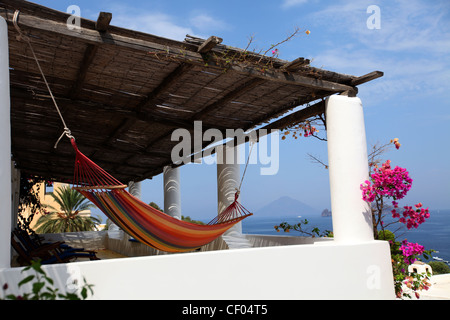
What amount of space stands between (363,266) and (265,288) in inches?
40.9

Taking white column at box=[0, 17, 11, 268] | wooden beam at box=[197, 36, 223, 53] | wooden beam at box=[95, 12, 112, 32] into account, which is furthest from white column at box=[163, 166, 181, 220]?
white column at box=[0, 17, 11, 268]

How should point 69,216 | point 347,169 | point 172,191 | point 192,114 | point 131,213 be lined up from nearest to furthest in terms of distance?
point 131,213
point 347,169
point 192,114
point 172,191
point 69,216

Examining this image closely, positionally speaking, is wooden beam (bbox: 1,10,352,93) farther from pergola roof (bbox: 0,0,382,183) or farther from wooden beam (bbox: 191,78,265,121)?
wooden beam (bbox: 191,78,265,121)

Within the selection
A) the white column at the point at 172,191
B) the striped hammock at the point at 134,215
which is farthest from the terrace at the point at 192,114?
the white column at the point at 172,191

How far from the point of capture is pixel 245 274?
2842 mm

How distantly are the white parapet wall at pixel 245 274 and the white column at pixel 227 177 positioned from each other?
243 centimetres

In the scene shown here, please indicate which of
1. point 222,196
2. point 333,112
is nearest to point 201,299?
point 333,112

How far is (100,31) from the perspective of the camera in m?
2.95

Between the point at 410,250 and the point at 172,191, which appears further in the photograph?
the point at 172,191

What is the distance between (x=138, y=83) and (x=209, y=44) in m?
1.00

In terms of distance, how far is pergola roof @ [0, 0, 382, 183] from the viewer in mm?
3062

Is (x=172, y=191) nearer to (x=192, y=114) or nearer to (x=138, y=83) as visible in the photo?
(x=192, y=114)

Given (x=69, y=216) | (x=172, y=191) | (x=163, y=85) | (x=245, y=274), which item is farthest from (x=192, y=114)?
(x=69, y=216)
